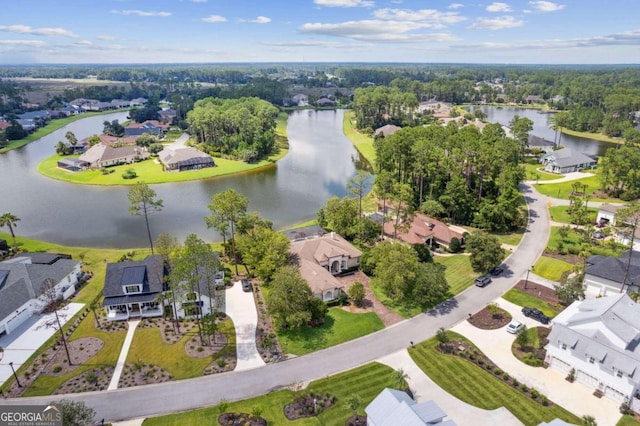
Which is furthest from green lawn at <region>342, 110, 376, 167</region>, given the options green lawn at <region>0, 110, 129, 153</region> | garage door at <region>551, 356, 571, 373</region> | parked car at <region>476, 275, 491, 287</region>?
green lawn at <region>0, 110, 129, 153</region>

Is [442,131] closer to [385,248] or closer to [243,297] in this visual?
[385,248]

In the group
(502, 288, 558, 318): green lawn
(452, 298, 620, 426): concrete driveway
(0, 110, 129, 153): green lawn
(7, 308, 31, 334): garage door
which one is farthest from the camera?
(0, 110, 129, 153): green lawn

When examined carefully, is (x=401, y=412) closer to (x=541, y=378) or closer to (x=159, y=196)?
(x=541, y=378)

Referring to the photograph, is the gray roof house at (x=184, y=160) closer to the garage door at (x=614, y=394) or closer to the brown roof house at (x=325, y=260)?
the brown roof house at (x=325, y=260)

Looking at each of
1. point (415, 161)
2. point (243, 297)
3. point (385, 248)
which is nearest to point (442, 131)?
point (415, 161)

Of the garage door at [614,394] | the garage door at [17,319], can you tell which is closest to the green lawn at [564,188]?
the garage door at [614,394]

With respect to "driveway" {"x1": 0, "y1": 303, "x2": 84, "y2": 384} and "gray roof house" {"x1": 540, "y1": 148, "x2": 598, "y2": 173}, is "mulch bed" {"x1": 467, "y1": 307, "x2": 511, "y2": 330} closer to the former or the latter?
"driveway" {"x1": 0, "y1": 303, "x2": 84, "y2": 384}
